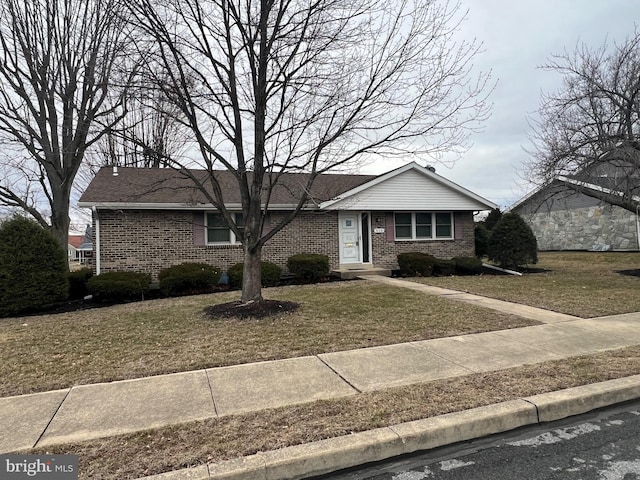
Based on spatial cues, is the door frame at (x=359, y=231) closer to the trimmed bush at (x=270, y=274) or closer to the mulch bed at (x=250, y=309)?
the trimmed bush at (x=270, y=274)

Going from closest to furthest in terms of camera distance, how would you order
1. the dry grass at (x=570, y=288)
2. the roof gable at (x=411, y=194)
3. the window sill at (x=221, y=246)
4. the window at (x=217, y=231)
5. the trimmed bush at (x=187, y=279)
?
the dry grass at (x=570, y=288) → the trimmed bush at (x=187, y=279) → the window sill at (x=221, y=246) → the window at (x=217, y=231) → the roof gable at (x=411, y=194)

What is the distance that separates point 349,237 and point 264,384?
11462mm

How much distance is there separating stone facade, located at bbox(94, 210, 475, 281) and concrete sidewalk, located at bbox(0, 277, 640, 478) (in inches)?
346

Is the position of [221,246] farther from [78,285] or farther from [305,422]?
[305,422]

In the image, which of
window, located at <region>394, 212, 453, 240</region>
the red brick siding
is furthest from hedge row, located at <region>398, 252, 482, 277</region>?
the red brick siding

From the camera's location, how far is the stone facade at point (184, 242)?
12.4 metres

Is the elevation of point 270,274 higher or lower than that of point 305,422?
higher

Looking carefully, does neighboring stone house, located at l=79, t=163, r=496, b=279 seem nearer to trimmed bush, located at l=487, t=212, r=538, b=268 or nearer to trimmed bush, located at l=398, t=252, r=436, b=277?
trimmed bush, located at l=398, t=252, r=436, b=277

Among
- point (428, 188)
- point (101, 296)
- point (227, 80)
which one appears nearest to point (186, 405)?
point (227, 80)

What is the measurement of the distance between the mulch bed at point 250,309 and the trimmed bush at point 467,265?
905cm

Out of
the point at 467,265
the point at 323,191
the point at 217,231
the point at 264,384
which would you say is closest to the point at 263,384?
the point at 264,384

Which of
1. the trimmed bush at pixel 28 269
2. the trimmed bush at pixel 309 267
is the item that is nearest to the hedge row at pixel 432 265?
the trimmed bush at pixel 309 267

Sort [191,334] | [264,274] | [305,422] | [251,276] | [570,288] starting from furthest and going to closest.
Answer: [264,274], [570,288], [251,276], [191,334], [305,422]

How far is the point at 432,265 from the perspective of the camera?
14844 millimetres
